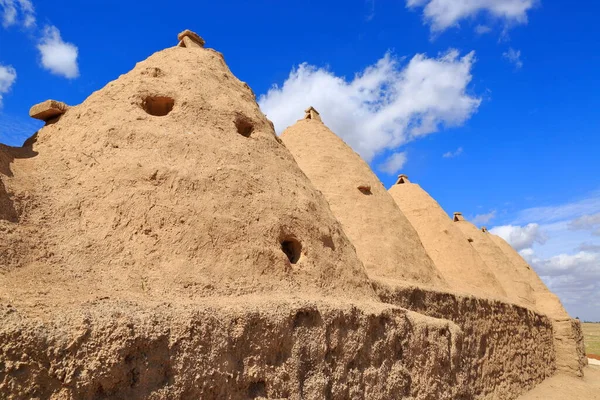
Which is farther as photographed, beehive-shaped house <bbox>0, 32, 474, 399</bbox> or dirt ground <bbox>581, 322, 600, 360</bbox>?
dirt ground <bbox>581, 322, 600, 360</bbox>

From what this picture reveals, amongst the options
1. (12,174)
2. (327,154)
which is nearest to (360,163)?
(327,154)

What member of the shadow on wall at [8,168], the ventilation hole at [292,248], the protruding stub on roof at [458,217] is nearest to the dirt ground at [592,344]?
the protruding stub on roof at [458,217]

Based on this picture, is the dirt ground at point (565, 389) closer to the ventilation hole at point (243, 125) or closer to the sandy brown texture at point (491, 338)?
the sandy brown texture at point (491, 338)

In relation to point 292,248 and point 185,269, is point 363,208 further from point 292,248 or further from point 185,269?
point 185,269

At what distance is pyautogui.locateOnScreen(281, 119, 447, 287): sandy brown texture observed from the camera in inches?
500

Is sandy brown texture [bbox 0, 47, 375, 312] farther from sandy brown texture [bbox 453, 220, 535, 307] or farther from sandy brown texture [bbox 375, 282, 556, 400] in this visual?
sandy brown texture [bbox 453, 220, 535, 307]

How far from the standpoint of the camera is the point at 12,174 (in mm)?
6047

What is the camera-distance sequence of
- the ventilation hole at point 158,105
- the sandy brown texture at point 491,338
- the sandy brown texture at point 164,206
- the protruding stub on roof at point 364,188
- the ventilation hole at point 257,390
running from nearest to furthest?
the ventilation hole at point 257,390 → the sandy brown texture at point 164,206 → the ventilation hole at point 158,105 → the sandy brown texture at point 491,338 → the protruding stub on roof at point 364,188

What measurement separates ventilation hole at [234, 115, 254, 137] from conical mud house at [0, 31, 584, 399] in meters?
0.02

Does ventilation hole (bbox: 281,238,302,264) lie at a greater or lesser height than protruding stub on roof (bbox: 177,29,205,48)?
lesser

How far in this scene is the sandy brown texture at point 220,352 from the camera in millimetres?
3691

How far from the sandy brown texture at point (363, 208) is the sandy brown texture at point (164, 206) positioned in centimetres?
442

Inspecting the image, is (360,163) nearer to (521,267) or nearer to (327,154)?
(327,154)

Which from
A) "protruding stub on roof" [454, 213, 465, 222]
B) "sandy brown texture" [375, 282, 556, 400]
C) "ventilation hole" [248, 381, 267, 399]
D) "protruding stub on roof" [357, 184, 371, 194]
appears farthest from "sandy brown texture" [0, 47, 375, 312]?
"protruding stub on roof" [454, 213, 465, 222]
